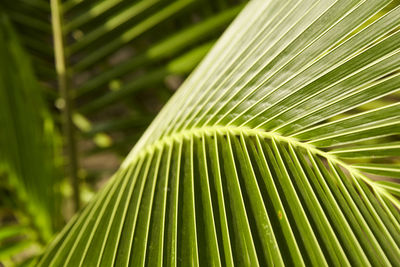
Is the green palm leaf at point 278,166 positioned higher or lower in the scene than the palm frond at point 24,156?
lower

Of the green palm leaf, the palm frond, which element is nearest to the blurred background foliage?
the palm frond

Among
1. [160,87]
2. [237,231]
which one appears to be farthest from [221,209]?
[160,87]

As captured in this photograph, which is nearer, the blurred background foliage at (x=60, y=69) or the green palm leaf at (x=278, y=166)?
the green palm leaf at (x=278, y=166)

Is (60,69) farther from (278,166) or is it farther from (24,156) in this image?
(278,166)

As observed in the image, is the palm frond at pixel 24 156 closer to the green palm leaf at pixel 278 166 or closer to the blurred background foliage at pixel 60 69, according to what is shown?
the blurred background foliage at pixel 60 69

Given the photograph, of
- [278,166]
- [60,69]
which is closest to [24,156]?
[60,69]

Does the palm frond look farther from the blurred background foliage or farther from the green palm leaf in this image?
the green palm leaf

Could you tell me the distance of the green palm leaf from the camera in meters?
0.35

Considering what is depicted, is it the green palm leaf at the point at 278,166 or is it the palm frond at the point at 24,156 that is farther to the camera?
the palm frond at the point at 24,156

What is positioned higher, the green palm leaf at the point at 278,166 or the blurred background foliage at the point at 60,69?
the blurred background foliage at the point at 60,69

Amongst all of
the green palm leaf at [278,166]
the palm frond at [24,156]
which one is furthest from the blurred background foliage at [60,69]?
the green palm leaf at [278,166]

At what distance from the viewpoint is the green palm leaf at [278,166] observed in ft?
1.14

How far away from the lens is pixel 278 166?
0.40m

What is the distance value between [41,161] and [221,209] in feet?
2.21
